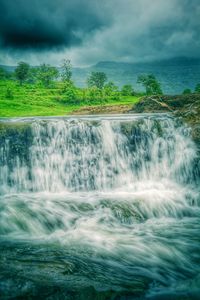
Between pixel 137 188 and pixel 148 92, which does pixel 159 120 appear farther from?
pixel 148 92

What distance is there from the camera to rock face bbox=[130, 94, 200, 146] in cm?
1410

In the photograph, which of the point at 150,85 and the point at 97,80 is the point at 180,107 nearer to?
the point at 150,85

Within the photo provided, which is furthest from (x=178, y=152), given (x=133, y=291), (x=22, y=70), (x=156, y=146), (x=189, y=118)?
(x=22, y=70)

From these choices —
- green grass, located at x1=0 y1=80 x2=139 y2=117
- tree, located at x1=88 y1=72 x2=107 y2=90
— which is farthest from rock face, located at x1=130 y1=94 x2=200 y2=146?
tree, located at x1=88 y1=72 x2=107 y2=90

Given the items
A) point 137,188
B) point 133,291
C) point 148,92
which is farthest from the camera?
point 148,92

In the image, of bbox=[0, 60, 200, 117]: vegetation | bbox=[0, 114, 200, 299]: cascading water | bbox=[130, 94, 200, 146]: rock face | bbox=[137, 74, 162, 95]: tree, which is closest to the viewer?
bbox=[0, 114, 200, 299]: cascading water

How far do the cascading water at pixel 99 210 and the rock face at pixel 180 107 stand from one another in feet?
1.71

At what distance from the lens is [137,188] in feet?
40.4

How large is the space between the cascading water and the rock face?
52 cm

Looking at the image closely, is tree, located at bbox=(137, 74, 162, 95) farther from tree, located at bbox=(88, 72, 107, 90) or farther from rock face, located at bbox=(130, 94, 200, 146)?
rock face, located at bbox=(130, 94, 200, 146)

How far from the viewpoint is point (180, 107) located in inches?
734

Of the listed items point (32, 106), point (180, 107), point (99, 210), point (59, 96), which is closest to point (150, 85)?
point (59, 96)

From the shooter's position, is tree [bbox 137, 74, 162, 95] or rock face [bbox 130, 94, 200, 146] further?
tree [bbox 137, 74, 162, 95]

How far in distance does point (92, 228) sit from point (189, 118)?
8117 millimetres
